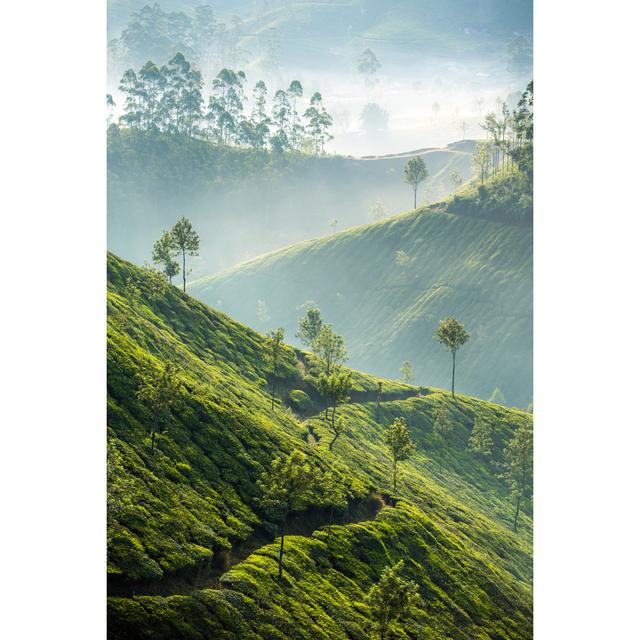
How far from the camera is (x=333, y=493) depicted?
55.3m

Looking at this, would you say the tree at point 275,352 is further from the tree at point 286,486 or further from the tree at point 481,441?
the tree at point 481,441

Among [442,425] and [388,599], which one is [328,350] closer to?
[442,425]

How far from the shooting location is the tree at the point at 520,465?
305 ft

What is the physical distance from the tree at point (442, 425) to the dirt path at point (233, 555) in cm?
3933

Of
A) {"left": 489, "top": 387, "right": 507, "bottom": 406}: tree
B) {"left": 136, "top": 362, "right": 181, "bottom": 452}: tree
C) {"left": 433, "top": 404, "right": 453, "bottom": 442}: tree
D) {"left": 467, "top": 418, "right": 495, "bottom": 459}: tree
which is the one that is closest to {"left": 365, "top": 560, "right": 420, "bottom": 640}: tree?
{"left": 136, "top": 362, "right": 181, "bottom": 452}: tree

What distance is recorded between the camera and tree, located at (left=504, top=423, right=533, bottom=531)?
93062 mm

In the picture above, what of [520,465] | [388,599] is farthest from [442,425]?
[388,599]

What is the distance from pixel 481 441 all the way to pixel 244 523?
60345 mm

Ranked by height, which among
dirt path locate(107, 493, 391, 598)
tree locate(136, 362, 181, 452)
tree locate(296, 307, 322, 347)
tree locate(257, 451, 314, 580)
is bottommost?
dirt path locate(107, 493, 391, 598)

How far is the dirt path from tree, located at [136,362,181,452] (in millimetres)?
9133

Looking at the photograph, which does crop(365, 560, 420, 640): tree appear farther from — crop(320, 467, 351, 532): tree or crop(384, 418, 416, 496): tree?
crop(384, 418, 416, 496): tree
